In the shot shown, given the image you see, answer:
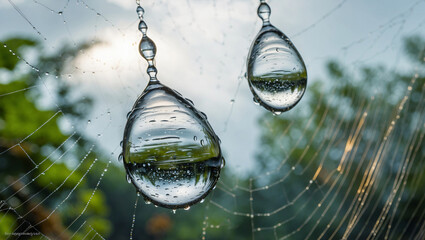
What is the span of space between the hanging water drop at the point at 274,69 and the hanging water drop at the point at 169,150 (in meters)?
0.27

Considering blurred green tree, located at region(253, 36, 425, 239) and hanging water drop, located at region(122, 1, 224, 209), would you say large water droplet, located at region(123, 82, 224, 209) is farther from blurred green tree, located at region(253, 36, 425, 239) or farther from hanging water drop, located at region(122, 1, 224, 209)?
blurred green tree, located at region(253, 36, 425, 239)

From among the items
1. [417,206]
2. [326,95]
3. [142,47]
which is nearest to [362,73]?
[326,95]

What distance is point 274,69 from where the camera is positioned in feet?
3.64

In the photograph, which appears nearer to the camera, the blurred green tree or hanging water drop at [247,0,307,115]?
hanging water drop at [247,0,307,115]

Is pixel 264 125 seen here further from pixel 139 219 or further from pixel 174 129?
pixel 174 129

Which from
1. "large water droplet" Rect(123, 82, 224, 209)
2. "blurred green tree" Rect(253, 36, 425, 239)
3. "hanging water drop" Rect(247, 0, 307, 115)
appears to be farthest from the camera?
"blurred green tree" Rect(253, 36, 425, 239)

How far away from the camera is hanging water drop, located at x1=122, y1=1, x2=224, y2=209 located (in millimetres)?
833

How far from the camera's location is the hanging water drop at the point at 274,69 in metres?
1.11

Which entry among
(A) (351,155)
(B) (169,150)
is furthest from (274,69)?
(A) (351,155)

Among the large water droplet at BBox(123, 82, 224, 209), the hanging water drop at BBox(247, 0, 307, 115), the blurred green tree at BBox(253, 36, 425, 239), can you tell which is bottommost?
the blurred green tree at BBox(253, 36, 425, 239)

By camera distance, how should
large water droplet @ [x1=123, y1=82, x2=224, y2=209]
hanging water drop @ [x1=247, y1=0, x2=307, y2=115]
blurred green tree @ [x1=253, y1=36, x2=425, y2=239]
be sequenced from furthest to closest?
1. blurred green tree @ [x1=253, y1=36, x2=425, y2=239]
2. hanging water drop @ [x1=247, y1=0, x2=307, y2=115]
3. large water droplet @ [x1=123, y1=82, x2=224, y2=209]

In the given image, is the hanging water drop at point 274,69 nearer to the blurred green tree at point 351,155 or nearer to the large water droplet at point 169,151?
the large water droplet at point 169,151

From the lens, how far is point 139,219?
14758mm

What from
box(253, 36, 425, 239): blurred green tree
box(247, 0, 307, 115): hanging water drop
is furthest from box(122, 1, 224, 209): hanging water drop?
box(253, 36, 425, 239): blurred green tree
